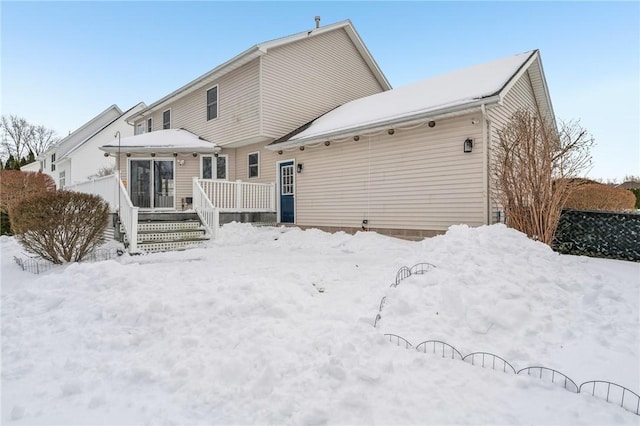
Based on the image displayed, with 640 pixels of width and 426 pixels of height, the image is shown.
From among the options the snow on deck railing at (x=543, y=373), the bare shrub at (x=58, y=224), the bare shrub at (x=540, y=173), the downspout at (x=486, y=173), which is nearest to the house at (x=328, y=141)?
the downspout at (x=486, y=173)

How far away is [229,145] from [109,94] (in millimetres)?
24020

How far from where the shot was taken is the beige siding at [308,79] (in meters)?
12.3

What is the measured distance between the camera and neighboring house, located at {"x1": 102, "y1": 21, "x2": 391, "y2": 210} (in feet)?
40.4

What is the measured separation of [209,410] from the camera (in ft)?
7.39

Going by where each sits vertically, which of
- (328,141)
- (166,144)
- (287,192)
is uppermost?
(166,144)

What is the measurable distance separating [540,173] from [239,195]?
8669mm

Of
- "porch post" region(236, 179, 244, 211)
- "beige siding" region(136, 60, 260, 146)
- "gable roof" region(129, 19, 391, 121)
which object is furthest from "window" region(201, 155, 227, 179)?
"gable roof" region(129, 19, 391, 121)

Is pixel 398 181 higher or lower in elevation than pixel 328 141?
lower

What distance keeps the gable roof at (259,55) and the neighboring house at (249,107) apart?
36mm

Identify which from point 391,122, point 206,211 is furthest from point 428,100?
point 206,211

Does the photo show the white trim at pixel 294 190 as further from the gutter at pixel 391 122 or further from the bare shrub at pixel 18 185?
the bare shrub at pixel 18 185

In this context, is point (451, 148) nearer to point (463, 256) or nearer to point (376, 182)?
point (376, 182)

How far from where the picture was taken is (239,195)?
11477 millimetres

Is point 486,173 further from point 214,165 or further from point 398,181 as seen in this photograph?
point 214,165
